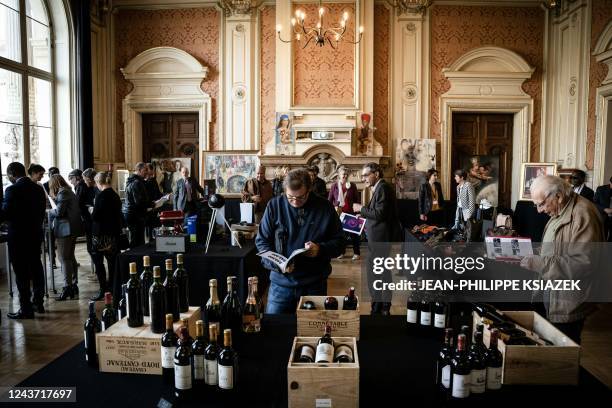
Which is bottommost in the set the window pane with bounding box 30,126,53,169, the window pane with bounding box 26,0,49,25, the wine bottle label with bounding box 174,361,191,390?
the wine bottle label with bounding box 174,361,191,390

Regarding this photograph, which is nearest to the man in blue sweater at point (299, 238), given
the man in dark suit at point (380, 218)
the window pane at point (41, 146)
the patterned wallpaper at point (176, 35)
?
the man in dark suit at point (380, 218)

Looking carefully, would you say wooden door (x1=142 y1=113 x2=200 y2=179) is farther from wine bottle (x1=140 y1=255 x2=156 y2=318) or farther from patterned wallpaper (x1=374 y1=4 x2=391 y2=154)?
wine bottle (x1=140 y1=255 x2=156 y2=318)

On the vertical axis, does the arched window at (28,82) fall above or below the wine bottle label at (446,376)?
above

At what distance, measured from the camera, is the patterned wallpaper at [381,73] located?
34.1 ft

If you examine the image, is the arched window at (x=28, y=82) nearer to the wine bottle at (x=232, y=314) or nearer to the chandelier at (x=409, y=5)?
the chandelier at (x=409, y=5)

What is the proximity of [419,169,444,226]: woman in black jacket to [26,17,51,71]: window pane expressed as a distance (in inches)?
305

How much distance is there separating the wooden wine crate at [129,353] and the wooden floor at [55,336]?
2.13 meters

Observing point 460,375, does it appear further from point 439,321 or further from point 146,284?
point 146,284

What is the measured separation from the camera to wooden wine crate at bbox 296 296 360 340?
2113 millimetres

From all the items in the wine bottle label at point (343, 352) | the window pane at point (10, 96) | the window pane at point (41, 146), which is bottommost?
the wine bottle label at point (343, 352)

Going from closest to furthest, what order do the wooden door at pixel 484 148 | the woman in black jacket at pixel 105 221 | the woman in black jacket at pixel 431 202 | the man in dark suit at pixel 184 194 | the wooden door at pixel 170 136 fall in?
the woman in black jacket at pixel 105 221
the man in dark suit at pixel 184 194
the woman in black jacket at pixel 431 202
the wooden door at pixel 484 148
the wooden door at pixel 170 136

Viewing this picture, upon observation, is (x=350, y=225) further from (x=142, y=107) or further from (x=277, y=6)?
(x=142, y=107)

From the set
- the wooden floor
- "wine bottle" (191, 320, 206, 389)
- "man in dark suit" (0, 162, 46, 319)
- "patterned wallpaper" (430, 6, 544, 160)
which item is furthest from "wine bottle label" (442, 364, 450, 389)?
"patterned wallpaper" (430, 6, 544, 160)

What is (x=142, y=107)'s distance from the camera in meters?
10.9
